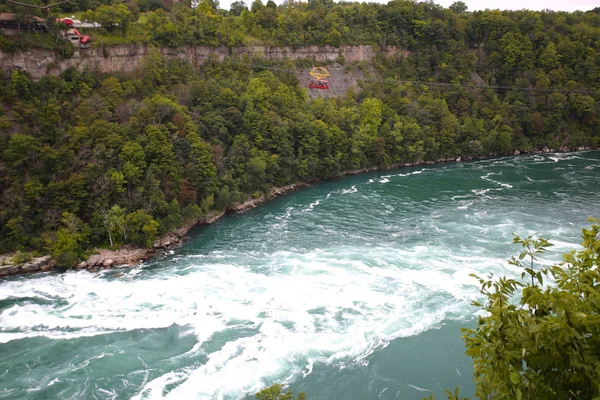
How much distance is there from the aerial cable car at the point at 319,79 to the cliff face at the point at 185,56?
25.6 inches

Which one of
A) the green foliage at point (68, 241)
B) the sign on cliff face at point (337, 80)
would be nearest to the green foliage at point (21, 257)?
the green foliage at point (68, 241)

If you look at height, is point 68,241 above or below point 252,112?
below

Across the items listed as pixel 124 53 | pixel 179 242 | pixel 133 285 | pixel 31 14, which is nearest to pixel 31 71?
pixel 31 14

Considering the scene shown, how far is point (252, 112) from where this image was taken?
44344 mm

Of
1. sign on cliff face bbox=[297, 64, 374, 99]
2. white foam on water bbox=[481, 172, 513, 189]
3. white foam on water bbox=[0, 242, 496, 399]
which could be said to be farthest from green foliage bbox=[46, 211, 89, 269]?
white foam on water bbox=[481, 172, 513, 189]

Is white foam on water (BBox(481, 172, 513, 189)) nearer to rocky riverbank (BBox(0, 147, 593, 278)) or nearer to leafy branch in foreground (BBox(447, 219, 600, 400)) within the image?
rocky riverbank (BBox(0, 147, 593, 278))

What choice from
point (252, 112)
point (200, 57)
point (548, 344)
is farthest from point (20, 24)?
point (548, 344)

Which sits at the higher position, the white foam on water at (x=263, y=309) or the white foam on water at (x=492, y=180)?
the white foam on water at (x=492, y=180)

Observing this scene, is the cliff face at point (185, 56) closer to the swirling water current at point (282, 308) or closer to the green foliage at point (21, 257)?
the green foliage at point (21, 257)

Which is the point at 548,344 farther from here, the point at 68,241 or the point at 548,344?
the point at 68,241

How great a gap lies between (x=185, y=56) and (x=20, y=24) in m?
15.6

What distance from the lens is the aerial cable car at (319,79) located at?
58844 mm

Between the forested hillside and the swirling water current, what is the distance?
3.91m

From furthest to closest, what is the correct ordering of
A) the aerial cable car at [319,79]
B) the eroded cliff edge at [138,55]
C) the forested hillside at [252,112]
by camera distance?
the aerial cable car at [319,79], the eroded cliff edge at [138,55], the forested hillside at [252,112]
